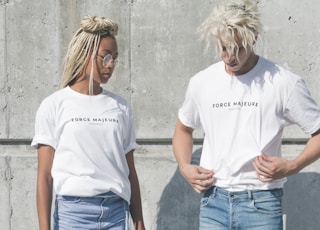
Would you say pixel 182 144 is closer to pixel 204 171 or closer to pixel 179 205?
pixel 204 171

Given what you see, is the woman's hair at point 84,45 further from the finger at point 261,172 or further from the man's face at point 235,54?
the finger at point 261,172

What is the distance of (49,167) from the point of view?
323 cm

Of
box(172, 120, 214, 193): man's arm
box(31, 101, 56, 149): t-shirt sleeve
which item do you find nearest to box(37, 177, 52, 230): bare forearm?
box(31, 101, 56, 149): t-shirt sleeve

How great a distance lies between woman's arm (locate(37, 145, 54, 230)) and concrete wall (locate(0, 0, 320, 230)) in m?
1.15

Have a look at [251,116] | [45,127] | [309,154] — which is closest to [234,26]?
[251,116]

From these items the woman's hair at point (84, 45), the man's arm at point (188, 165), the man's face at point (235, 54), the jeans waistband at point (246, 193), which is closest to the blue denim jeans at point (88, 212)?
the man's arm at point (188, 165)

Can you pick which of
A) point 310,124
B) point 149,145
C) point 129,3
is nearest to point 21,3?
point 129,3

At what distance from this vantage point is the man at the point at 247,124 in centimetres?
306

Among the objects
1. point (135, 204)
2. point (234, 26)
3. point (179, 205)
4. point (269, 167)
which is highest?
point (234, 26)

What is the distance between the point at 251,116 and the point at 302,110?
0.23 m

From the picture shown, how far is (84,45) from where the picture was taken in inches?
130

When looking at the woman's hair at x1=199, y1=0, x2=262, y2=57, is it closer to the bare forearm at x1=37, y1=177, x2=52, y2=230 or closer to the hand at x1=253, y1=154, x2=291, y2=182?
the hand at x1=253, y1=154, x2=291, y2=182

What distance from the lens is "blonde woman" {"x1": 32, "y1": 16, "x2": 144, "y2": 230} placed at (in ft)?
10.4

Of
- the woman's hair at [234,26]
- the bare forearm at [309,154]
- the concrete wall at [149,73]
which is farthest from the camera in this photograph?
the concrete wall at [149,73]
